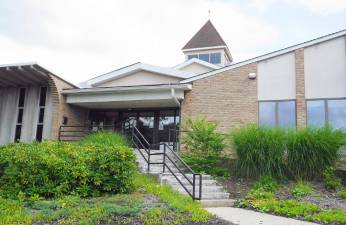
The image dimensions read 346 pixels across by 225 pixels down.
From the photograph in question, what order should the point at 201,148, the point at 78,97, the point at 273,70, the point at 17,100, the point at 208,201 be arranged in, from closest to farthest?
the point at 208,201, the point at 201,148, the point at 273,70, the point at 78,97, the point at 17,100

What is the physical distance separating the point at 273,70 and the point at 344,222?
27.5 ft

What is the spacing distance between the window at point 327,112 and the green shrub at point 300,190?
12.9 feet

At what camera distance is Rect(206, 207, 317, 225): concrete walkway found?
22.2 feet

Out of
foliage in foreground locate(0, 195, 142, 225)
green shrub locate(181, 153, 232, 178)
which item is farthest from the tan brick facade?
foliage in foreground locate(0, 195, 142, 225)

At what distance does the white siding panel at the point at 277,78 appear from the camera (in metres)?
13.9

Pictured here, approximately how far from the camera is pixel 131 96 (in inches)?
585

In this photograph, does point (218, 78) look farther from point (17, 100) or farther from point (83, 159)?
point (17, 100)

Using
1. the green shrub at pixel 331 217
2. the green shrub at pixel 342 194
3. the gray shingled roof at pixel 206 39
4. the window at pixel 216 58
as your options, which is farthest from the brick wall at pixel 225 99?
the gray shingled roof at pixel 206 39

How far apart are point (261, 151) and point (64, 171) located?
552 cm

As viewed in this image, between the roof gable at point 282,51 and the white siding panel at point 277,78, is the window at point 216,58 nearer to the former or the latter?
the roof gable at point 282,51

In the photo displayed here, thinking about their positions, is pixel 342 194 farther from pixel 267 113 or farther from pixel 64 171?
pixel 64 171

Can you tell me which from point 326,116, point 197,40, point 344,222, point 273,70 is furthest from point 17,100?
point 197,40

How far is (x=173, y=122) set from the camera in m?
16.2

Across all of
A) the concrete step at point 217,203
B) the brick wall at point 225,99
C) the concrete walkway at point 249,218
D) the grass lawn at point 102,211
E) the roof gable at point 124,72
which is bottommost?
the concrete walkway at point 249,218
